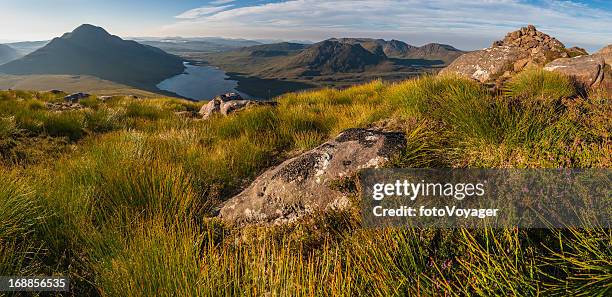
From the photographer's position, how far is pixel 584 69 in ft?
30.0

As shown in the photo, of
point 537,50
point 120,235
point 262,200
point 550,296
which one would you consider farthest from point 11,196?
point 537,50

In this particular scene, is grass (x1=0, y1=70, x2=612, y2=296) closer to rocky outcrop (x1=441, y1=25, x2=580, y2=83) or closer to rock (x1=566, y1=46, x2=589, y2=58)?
rocky outcrop (x1=441, y1=25, x2=580, y2=83)

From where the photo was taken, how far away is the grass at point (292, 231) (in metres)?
2.20

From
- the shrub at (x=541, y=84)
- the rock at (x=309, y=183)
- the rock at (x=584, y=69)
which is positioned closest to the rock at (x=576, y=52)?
the rock at (x=584, y=69)

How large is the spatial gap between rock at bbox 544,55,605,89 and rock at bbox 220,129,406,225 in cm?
765

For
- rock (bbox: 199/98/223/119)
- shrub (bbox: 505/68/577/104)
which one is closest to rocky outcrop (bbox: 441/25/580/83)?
shrub (bbox: 505/68/577/104)

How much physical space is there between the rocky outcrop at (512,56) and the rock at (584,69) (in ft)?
3.22

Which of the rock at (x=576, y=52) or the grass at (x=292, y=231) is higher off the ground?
the rock at (x=576, y=52)

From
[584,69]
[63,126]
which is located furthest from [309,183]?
[584,69]

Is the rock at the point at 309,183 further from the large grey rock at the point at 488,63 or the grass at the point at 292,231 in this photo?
the large grey rock at the point at 488,63

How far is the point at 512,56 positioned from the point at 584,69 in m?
2.88

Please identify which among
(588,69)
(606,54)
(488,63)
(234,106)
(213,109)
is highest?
(606,54)

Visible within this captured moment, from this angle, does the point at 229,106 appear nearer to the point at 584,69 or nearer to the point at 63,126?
the point at 63,126

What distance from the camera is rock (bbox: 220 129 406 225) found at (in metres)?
3.83
